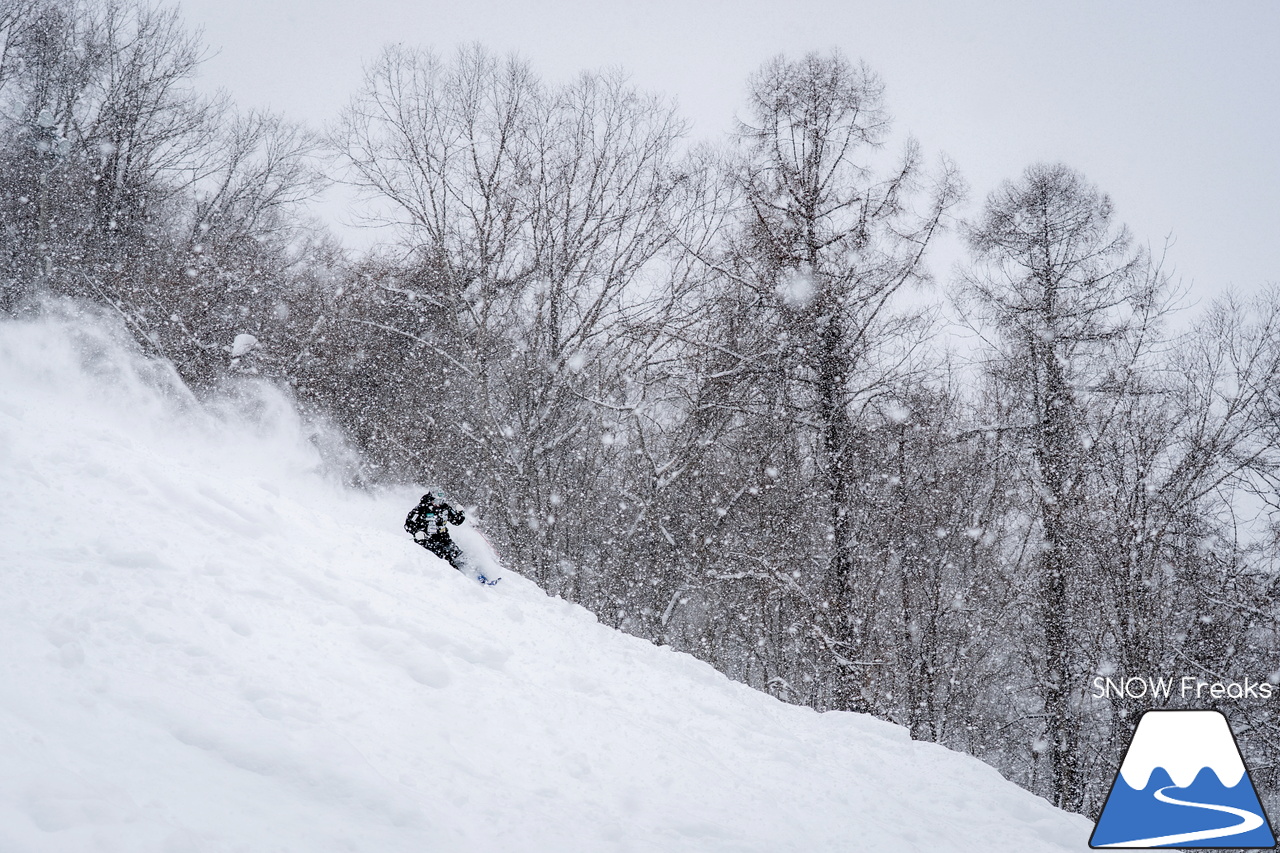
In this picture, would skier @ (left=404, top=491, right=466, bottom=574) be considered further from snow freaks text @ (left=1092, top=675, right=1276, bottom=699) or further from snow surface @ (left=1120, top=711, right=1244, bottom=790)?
snow freaks text @ (left=1092, top=675, right=1276, bottom=699)

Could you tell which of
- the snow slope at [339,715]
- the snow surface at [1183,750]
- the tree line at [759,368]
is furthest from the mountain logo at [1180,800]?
the tree line at [759,368]

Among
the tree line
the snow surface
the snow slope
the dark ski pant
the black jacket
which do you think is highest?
the tree line

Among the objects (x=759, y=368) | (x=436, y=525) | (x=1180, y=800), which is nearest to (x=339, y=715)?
(x=1180, y=800)

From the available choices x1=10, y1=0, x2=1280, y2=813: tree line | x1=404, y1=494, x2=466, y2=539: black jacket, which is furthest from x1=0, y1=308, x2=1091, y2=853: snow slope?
x1=10, y1=0, x2=1280, y2=813: tree line

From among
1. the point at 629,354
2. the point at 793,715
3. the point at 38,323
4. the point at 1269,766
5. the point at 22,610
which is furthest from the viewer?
the point at 629,354

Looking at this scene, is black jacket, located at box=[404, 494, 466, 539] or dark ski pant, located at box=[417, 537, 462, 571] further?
black jacket, located at box=[404, 494, 466, 539]

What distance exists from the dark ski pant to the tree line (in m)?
4.29

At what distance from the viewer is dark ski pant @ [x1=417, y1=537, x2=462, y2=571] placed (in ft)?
29.9

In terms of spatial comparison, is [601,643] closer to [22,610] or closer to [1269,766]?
[22,610]

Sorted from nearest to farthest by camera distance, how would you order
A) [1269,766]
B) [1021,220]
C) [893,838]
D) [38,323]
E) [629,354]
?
[893,838] < [38,323] < [1269,766] < [1021,220] < [629,354]

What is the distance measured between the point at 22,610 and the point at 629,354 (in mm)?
11598

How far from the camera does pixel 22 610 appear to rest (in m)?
3.74

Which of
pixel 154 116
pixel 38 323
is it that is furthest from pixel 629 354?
pixel 154 116

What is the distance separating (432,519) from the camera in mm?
9406
